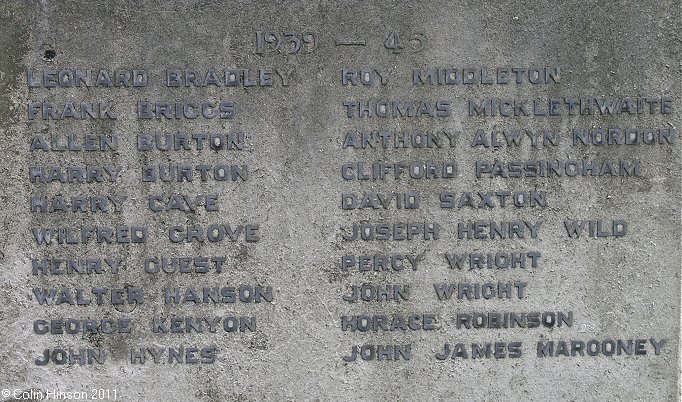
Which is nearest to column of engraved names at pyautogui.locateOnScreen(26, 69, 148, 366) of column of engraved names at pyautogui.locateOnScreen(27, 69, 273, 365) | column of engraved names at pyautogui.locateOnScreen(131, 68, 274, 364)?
column of engraved names at pyautogui.locateOnScreen(27, 69, 273, 365)

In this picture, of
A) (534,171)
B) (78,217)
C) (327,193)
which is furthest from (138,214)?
(534,171)

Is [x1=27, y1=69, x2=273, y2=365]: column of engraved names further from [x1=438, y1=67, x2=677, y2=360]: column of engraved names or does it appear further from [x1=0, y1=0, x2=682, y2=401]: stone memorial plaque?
[x1=438, y1=67, x2=677, y2=360]: column of engraved names

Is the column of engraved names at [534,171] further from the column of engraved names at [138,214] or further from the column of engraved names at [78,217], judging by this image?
the column of engraved names at [78,217]

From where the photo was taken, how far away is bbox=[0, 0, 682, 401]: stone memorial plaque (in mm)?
2590

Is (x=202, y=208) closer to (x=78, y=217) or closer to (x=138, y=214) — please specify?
(x=138, y=214)

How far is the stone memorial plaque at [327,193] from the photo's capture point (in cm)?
259

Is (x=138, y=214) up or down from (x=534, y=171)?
down

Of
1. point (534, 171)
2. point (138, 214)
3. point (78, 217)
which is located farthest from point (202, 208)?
point (534, 171)

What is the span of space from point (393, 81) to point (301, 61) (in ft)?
1.25

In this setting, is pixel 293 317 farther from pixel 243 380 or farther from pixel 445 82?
pixel 445 82

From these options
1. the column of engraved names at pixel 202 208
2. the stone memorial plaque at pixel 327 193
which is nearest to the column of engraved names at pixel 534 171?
the stone memorial plaque at pixel 327 193

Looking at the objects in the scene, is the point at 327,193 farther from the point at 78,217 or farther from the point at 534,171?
the point at 78,217

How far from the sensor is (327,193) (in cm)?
264

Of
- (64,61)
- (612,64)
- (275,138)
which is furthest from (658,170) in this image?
(64,61)
